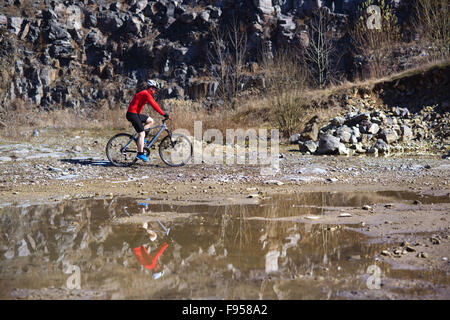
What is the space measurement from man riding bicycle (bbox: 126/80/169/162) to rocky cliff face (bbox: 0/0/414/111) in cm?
3154

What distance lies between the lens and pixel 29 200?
6547 mm

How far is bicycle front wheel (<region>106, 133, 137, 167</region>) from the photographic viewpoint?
10270 mm

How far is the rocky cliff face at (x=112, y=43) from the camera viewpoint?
42.6m

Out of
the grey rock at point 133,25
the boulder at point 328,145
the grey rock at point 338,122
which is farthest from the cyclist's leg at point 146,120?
the grey rock at point 133,25

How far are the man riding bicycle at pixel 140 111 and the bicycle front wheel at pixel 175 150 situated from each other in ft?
1.61

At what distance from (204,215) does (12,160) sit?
7477mm

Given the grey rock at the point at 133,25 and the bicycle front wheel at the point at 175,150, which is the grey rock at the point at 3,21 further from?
the bicycle front wheel at the point at 175,150

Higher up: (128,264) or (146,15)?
(146,15)

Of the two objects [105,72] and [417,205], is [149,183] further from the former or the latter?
[105,72]

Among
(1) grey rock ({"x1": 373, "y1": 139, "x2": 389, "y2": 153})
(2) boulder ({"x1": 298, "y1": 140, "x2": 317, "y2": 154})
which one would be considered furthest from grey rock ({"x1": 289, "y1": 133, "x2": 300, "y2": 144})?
(1) grey rock ({"x1": 373, "y1": 139, "x2": 389, "y2": 153})

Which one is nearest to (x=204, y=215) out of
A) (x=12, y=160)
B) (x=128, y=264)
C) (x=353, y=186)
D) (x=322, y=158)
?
(x=128, y=264)

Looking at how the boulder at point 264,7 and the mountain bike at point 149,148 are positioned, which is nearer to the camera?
the mountain bike at point 149,148

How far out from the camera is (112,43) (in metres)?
47.7

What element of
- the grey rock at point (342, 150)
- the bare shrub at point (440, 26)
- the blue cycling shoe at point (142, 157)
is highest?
the bare shrub at point (440, 26)
